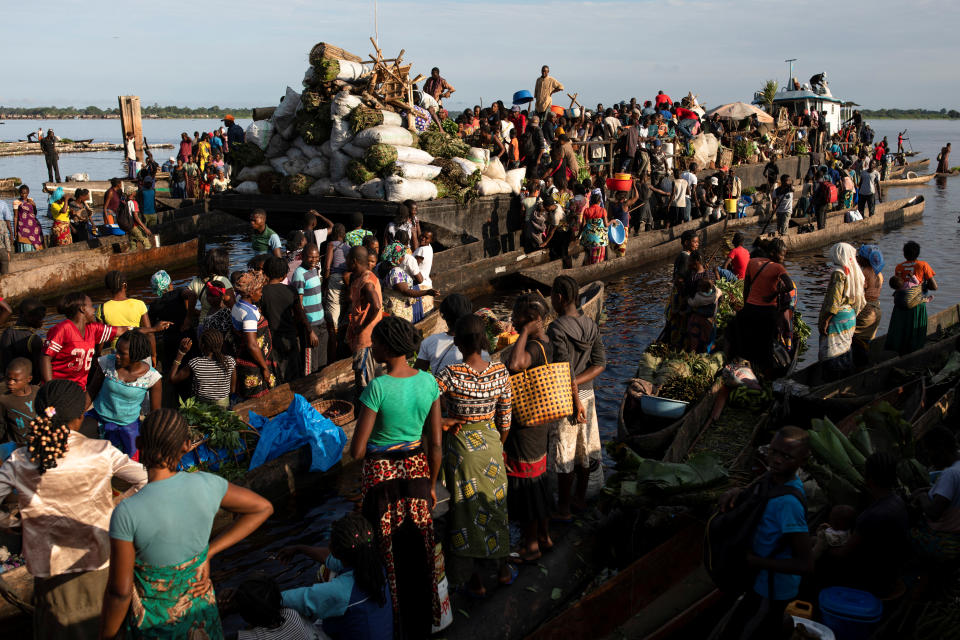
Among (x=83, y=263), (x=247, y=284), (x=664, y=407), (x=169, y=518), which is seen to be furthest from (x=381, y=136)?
(x=169, y=518)

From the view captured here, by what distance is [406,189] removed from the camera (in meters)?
12.9

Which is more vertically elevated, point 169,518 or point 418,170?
point 418,170

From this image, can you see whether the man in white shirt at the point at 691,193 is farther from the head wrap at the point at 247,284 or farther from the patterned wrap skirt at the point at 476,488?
the patterned wrap skirt at the point at 476,488

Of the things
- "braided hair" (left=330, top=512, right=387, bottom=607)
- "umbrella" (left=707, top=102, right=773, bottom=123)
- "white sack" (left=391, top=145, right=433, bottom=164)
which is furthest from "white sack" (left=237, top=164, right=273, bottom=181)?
"umbrella" (left=707, top=102, right=773, bottom=123)

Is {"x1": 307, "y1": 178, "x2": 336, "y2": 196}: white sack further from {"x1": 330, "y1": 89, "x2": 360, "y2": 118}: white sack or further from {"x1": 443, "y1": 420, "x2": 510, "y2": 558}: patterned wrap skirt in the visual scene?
{"x1": 443, "y1": 420, "x2": 510, "y2": 558}: patterned wrap skirt

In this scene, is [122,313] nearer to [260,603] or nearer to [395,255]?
[395,255]

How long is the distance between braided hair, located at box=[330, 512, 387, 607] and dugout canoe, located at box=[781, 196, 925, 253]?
53.2ft

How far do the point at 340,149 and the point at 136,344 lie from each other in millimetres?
8913

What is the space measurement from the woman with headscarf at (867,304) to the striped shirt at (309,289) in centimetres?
595

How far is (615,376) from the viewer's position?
10.0 m

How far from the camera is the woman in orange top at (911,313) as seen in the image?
8.11 meters

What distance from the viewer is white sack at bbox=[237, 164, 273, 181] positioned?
14148mm

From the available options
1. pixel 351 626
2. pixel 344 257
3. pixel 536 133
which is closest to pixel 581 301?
pixel 344 257

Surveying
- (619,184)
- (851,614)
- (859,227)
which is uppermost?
(619,184)
